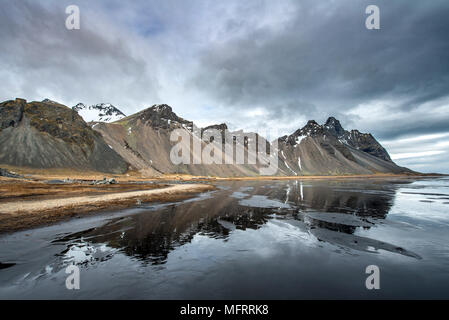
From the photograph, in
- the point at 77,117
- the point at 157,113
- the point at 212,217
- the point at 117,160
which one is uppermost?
the point at 157,113

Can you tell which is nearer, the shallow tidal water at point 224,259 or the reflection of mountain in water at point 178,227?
the shallow tidal water at point 224,259

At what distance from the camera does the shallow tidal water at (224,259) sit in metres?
8.48

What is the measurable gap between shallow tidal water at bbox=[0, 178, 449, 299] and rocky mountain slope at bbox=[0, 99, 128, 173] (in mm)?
90108

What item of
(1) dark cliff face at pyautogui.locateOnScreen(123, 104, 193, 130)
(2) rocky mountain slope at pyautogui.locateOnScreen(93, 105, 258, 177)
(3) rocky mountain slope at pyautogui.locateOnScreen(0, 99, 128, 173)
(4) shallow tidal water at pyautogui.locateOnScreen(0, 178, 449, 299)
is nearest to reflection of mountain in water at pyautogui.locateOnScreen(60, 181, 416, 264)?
(4) shallow tidal water at pyautogui.locateOnScreen(0, 178, 449, 299)

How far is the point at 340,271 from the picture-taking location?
10.1 m

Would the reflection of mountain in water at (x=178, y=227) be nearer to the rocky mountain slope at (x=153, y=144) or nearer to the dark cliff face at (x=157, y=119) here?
the rocky mountain slope at (x=153, y=144)

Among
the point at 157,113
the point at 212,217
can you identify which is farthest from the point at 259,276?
the point at 157,113

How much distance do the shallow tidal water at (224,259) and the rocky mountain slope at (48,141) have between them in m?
90.1

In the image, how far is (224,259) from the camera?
11.7 metres

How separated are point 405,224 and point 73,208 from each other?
35.7 metres

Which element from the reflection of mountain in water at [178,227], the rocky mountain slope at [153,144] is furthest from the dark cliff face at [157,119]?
the reflection of mountain in water at [178,227]

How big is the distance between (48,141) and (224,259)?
11393 cm

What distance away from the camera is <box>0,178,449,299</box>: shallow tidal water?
27.8ft
